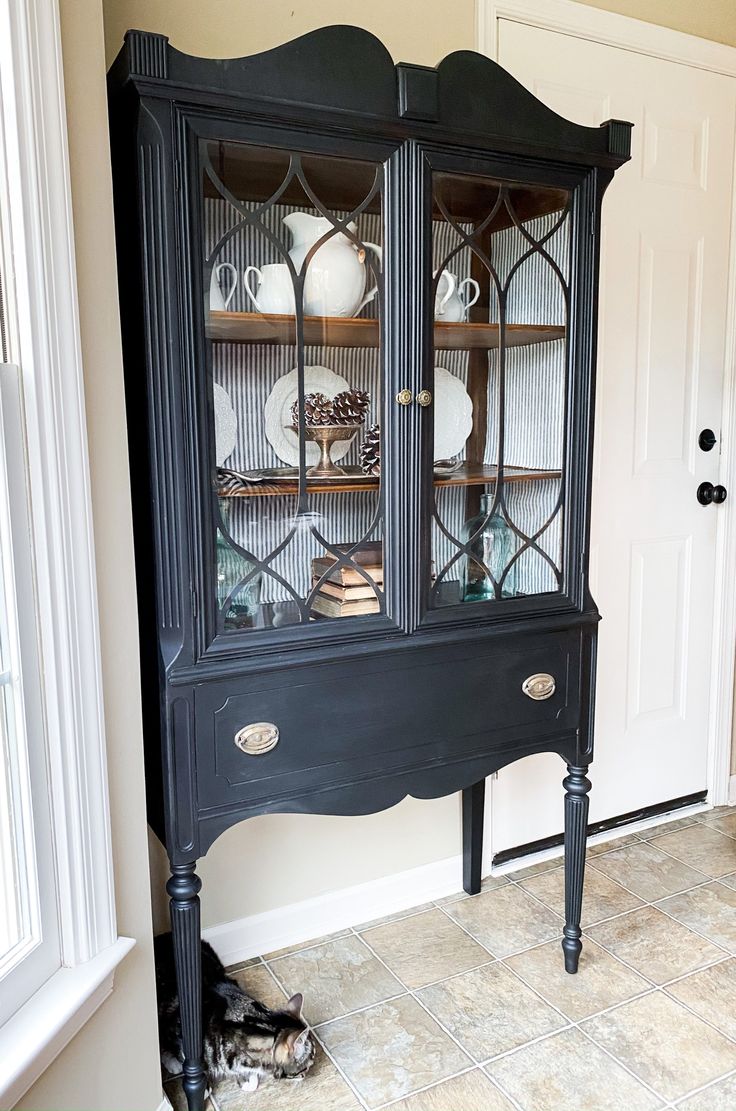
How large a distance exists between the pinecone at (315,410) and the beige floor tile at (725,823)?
1902 millimetres

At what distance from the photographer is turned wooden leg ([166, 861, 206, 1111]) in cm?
153

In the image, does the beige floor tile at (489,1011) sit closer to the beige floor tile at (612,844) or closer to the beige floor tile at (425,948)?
the beige floor tile at (425,948)

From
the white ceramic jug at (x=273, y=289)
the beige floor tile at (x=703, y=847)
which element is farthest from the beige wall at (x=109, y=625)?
the beige floor tile at (x=703, y=847)

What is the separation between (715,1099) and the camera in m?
1.61

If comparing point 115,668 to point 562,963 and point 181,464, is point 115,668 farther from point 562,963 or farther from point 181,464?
point 562,963

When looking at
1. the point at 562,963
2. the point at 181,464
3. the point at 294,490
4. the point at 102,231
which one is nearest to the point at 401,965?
the point at 562,963

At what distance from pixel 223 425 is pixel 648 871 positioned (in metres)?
1.78

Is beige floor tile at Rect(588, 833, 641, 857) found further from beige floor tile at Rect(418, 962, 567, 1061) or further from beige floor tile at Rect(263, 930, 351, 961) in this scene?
beige floor tile at Rect(263, 930, 351, 961)

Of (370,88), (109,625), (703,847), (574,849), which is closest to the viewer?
(109,625)

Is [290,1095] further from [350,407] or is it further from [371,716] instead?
[350,407]

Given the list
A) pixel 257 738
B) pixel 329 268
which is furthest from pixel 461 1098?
pixel 329 268

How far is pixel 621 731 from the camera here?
2594mm

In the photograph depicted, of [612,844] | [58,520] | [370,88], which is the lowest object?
[612,844]

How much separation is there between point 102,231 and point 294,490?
1.72 ft
